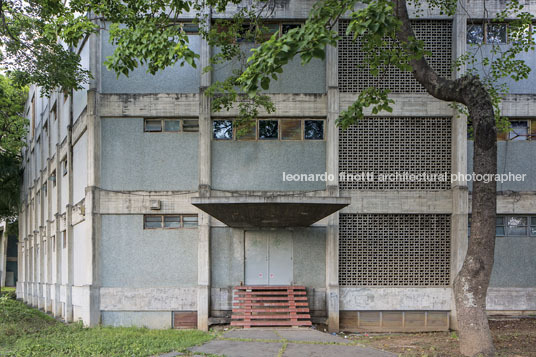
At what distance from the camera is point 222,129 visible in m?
16.3

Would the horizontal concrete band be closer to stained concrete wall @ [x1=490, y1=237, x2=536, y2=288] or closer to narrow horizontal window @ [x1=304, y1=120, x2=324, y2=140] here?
narrow horizontal window @ [x1=304, y1=120, x2=324, y2=140]

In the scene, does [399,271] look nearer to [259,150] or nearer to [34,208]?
[259,150]

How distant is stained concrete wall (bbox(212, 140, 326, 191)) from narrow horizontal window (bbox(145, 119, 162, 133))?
1883mm

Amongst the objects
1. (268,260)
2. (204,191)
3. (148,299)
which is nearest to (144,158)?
(204,191)

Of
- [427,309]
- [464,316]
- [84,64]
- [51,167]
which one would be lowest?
[427,309]

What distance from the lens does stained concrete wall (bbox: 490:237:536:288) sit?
Result: 52.5ft

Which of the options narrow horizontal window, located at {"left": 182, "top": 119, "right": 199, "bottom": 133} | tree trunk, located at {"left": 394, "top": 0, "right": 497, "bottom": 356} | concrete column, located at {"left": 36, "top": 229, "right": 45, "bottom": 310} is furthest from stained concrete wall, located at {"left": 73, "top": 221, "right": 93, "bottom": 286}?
tree trunk, located at {"left": 394, "top": 0, "right": 497, "bottom": 356}

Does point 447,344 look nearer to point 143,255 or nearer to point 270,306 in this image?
point 270,306

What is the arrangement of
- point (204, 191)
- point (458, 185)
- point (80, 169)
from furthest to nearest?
1. point (80, 169)
2. point (204, 191)
3. point (458, 185)

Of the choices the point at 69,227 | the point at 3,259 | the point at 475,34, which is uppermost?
the point at 475,34

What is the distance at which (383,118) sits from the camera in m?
16.1

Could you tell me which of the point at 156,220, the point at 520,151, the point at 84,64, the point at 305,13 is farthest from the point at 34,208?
the point at 520,151

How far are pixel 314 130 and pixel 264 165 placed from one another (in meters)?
2.00

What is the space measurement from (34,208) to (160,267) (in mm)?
16630
